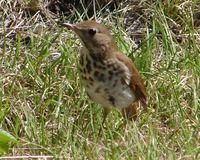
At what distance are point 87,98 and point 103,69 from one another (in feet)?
2.32

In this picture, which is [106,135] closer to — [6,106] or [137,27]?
[6,106]

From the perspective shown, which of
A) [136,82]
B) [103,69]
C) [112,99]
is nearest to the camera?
[103,69]

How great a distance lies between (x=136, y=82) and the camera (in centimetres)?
568

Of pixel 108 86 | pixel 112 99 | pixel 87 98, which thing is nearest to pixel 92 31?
pixel 108 86

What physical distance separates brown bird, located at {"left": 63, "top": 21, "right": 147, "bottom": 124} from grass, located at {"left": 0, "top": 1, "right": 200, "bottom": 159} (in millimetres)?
234

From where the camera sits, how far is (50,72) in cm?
621

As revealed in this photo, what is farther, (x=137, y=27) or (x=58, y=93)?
(x=137, y=27)

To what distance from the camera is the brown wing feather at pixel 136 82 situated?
557cm

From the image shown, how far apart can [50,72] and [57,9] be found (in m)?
1.31

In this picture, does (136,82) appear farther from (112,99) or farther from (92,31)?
(92,31)

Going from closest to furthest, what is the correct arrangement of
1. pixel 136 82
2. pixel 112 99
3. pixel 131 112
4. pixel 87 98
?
pixel 112 99 → pixel 136 82 → pixel 131 112 → pixel 87 98

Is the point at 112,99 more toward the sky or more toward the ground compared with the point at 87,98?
more toward the sky

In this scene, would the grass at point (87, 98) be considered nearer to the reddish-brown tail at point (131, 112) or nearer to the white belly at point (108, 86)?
the reddish-brown tail at point (131, 112)

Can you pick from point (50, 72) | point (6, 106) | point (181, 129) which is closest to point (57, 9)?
point (50, 72)
